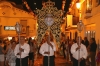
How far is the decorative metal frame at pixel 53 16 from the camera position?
1400cm

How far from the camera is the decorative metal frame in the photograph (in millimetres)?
14001

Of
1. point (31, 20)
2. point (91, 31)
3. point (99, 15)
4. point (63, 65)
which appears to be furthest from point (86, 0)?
point (31, 20)

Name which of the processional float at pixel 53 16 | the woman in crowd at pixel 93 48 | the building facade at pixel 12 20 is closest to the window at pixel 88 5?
the processional float at pixel 53 16

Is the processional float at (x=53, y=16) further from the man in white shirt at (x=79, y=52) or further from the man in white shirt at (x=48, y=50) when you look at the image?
the man in white shirt at (x=79, y=52)

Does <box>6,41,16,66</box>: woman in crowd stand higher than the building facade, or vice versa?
the building facade

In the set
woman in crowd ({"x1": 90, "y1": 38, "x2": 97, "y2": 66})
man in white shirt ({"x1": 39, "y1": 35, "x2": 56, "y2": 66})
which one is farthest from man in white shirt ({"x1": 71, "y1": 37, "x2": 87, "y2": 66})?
woman in crowd ({"x1": 90, "y1": 38, "x2": 97, "y2": 66})

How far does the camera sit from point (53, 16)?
45.7ft

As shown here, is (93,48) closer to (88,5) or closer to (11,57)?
(11,57)

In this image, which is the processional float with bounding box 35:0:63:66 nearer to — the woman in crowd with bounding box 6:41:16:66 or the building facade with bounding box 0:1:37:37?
the woman in crowd with bounding box 6:41:16:66

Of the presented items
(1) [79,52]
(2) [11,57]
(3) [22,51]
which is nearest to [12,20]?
(2) [11,57]

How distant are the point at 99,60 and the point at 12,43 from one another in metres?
3.84

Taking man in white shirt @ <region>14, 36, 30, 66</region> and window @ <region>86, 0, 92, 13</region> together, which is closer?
man in white shirt @ <region>14, 36, 30, 66</region>

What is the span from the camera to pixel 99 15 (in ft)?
51.9

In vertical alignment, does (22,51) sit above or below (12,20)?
below
